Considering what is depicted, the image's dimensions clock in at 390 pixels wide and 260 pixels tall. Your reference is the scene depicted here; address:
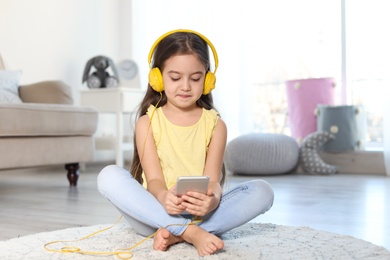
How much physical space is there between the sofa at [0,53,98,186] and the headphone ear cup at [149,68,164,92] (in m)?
1.16

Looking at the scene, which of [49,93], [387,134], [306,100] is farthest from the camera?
[306,100]

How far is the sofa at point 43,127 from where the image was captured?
224cm

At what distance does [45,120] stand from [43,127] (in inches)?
1.3

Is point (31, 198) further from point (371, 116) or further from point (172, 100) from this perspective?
point (371, 116)

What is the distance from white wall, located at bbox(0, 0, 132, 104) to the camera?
3342 millimetres

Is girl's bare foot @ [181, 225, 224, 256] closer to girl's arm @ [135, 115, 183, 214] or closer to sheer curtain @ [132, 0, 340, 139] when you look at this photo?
girl's arm @ [135, 115, 183, 214]

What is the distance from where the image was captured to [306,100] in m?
3.47

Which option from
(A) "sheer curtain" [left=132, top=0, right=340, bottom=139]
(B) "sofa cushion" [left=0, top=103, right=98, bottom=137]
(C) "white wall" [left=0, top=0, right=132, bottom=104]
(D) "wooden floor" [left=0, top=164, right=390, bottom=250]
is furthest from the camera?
(A) "sheer curtain" [left=132, top=0, right=340, bottom=139]

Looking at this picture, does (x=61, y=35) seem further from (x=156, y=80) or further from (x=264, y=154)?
(x=156, y=80)

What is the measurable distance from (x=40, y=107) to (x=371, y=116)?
226 cm

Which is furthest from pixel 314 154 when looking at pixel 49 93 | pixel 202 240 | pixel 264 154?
pixel 202 240

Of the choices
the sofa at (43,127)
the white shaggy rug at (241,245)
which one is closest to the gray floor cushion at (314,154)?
the sofa at (43,127)

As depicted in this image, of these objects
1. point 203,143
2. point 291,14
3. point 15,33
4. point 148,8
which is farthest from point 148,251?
point 148,8

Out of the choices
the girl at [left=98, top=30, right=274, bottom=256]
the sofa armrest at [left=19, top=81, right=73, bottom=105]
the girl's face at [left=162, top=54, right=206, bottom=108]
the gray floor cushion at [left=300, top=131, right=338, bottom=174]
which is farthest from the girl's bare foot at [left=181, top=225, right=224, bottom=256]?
the gray floor cushion at [left=300, top=131, right=338, bottom=174]
